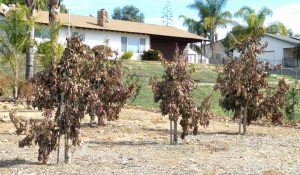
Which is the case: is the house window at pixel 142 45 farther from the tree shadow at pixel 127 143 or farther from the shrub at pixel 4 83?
the tree shadow at pixel 127 143

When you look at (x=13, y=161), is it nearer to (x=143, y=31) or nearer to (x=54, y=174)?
(x=54, y=174)

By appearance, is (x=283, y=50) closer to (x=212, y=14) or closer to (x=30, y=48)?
(x=212, y=14)

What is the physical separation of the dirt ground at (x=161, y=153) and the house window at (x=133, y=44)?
29902 mm

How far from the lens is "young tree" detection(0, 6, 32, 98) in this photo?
22.1 meters

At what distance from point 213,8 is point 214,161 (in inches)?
1919

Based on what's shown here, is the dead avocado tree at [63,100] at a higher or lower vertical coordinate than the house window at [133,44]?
→ lower

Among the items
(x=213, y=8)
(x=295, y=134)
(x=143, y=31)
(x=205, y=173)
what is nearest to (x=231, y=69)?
(x=295, y=134)

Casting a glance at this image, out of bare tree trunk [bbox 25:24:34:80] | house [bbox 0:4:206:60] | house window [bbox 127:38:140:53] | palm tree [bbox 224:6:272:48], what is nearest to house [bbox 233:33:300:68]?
palm tree [bbox 224:6:272:48]

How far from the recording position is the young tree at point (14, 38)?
72.4 feet

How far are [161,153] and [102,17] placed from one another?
34256mm

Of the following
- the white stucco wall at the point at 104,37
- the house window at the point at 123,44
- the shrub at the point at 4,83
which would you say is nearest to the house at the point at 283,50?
the white stucco wall at the point at 104,37

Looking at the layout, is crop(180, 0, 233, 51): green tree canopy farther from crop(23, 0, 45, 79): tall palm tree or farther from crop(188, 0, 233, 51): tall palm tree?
crop(23, 0, 45, 79): tall palm tree

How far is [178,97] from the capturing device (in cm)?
Answer: 1119

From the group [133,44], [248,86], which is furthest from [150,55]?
[248,86]
